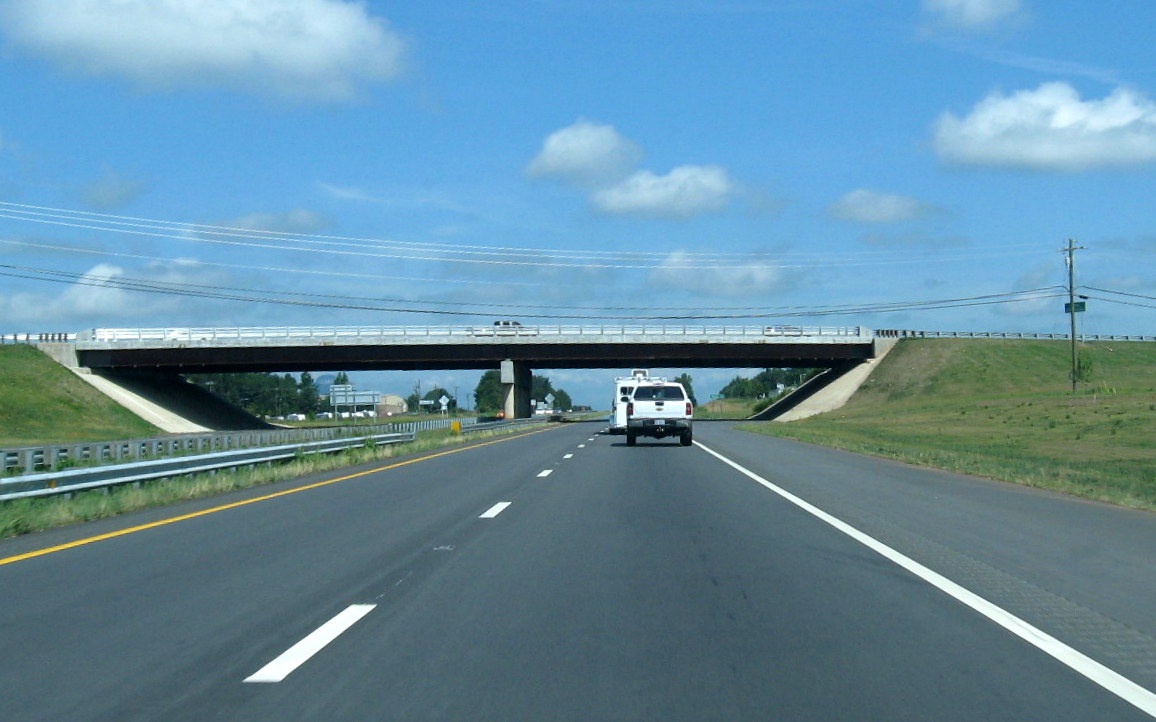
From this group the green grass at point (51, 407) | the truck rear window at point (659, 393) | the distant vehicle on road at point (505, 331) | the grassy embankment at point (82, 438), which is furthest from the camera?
the distant vehicle on road at point (505, 331)

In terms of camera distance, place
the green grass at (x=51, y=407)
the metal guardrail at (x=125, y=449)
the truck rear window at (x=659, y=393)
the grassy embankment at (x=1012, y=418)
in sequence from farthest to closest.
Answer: the green grass at (x=51, y=407), the truck rear window at (x=659, y=393), the metal guardrail at (x=125, y=449), the grassy embankment at (x=1012, y=418)

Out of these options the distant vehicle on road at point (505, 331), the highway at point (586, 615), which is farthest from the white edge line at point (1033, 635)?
the distant vehicle on road at point (505, 331)

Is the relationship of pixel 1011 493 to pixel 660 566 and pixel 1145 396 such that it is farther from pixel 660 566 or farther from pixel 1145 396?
pixel 1145 396

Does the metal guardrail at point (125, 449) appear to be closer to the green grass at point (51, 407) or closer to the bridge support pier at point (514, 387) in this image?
the green grass at point (51, 407)

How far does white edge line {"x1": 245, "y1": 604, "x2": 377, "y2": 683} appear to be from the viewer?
22.3 feet

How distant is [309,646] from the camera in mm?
7578

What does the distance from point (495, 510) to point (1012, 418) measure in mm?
47326

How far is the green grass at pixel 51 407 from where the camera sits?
67.4 metres

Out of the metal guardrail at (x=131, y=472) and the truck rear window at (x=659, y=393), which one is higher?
the truck rear window at (x=659, y=393)

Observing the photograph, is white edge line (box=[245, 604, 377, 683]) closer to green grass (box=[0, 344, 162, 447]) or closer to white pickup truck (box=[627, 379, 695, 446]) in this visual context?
white pickup truck (box=[627, 379, 695, 446])

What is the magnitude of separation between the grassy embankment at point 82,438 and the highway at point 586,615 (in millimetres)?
926

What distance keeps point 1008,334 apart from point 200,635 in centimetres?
11463

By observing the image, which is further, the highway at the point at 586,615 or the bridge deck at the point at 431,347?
the bridge deck at the point at 431,347

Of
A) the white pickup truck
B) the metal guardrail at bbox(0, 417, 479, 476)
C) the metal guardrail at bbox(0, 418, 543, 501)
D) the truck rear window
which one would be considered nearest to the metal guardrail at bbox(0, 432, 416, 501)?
the metal guardrail at bbox(0, 418, 543, 501)
